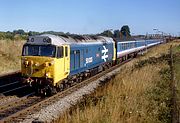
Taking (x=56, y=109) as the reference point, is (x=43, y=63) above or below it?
above

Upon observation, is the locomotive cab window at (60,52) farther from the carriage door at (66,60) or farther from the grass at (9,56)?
the grass at (9,56)

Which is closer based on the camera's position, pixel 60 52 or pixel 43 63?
pixel 43 63

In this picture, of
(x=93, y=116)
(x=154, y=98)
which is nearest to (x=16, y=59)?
(x=154, y=98)

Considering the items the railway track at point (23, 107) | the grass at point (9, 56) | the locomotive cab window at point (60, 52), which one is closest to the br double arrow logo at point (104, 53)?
the grass at point (9, 56)

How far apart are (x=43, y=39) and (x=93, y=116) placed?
29.3 ft

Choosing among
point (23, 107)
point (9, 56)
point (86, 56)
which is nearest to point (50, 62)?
point (23, 107)

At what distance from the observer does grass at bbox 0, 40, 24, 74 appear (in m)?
32.9

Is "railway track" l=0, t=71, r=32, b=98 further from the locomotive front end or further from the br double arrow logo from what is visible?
the br double arrow logo

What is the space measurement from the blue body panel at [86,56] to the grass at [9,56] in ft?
26.4

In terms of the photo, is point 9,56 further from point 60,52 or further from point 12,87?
point 60,52

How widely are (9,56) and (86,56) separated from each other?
14026 millimetres

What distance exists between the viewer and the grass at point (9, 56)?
3291 centimetres

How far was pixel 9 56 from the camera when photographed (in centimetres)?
3581

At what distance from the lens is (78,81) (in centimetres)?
2359
